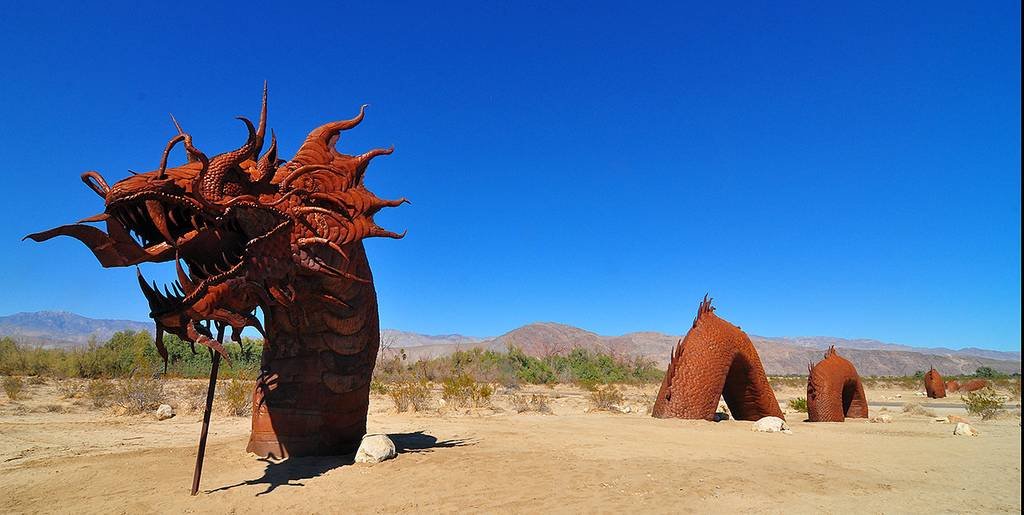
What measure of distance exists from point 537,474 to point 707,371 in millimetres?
6477

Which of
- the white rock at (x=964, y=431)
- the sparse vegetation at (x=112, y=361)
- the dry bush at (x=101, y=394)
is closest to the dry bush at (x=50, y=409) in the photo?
the dry bush at (x=101, y=394)

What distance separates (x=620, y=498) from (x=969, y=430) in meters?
9.28

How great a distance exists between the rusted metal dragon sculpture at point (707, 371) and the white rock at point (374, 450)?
6723 mm

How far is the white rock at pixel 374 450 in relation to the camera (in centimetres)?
613

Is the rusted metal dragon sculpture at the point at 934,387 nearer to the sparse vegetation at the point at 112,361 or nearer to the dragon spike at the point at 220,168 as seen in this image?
the sparse vegetation at the point at 112,361

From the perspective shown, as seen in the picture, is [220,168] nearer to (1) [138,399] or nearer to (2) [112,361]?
(1) [138,399]

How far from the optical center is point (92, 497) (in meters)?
4.92

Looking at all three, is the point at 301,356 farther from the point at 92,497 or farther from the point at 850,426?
the point at 850,426

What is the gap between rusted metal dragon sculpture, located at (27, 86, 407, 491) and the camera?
4605 millimetres

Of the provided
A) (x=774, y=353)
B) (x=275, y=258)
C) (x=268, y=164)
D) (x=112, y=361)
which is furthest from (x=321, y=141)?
(x=774, y=353)

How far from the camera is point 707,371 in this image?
1109 cm

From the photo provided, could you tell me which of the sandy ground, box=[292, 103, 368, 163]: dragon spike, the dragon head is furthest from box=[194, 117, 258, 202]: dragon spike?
the sandy ground

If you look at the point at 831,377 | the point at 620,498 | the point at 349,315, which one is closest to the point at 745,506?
the point at 620,498

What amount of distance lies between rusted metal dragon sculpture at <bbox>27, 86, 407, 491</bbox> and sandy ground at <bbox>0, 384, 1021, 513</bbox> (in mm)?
641
